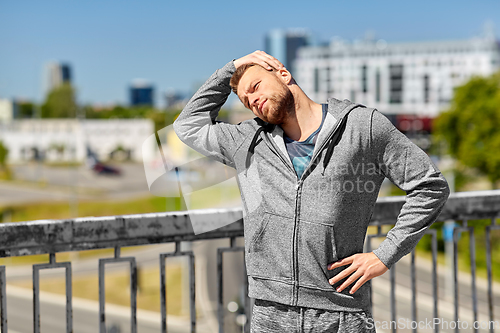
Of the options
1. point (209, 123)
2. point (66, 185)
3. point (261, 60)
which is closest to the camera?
point (261, 60)

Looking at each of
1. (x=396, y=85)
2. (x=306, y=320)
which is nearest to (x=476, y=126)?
(x=306, y=320)

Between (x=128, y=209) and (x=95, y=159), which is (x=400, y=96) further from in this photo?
(x=128, y=209)

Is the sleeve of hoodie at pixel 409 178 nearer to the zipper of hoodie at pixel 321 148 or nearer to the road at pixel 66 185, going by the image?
the zipper of hoodie at pixel 321 148

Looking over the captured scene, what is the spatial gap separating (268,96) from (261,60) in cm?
19

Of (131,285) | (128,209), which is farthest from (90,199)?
(131,285)

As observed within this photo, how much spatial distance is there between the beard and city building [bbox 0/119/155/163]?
89.8 m

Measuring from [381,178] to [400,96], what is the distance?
423 feet

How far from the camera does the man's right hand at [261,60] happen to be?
2.21 meters

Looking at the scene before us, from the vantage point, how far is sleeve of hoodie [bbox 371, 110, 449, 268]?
82.5 inches

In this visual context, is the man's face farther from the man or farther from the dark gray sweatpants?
the dark gray sweatpants

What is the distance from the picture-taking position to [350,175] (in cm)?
214

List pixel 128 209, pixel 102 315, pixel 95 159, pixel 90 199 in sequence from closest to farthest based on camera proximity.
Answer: pixel 102 315
pixel 128 209
pixel 90 199
pixel 95 159

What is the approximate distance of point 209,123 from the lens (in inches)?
96.9

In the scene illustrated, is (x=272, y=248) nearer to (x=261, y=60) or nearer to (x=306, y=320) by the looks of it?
(x=306, y=320)
